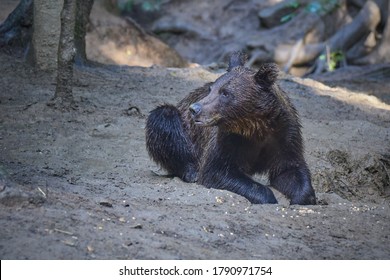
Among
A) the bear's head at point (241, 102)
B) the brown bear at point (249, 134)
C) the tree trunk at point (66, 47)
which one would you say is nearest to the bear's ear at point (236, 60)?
the brown bear at point (249, 134)

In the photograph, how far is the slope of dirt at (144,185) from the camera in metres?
5.39

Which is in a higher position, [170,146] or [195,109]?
[195,109]

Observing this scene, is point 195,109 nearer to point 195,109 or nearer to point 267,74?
point 195,109

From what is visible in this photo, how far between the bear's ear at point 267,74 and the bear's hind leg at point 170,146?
1.28m

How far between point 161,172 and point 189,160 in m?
0.45

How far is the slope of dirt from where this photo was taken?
17.7ft

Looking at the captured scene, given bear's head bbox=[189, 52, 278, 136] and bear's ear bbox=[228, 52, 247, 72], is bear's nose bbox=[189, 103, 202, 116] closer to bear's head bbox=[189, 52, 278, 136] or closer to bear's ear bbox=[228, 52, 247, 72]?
bear's head bbox=[189, 52, 278, 136]

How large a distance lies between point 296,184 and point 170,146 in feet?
5.23

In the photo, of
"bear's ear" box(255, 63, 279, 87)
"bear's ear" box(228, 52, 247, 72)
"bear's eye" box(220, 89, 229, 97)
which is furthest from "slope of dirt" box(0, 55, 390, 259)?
"bear's ear" box(228, 52, 247, 72)

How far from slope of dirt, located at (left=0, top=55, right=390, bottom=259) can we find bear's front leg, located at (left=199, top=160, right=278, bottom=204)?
23 cm

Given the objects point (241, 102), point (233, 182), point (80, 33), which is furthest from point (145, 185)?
point (80, 33)

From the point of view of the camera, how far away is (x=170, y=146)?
8.62m

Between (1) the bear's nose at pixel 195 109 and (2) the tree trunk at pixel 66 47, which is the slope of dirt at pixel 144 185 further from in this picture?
(1) the bear's nose at pixel 195 109

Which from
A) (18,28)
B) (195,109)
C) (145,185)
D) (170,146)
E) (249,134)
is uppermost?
(195,109)
